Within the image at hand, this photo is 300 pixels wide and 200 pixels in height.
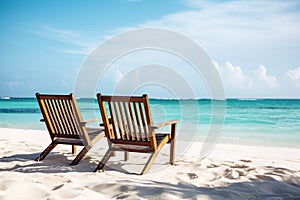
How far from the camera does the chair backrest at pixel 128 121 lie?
3588mm

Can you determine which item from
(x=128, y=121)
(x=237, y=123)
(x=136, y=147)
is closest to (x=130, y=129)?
(x=128, y=121)

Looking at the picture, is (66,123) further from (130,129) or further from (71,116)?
(130,129)

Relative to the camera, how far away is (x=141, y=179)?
128 inches

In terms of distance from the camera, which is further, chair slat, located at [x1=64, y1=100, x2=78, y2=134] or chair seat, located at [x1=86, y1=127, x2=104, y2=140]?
chair seat, located at [x1=86, y1=127, x2=104, y2=140]

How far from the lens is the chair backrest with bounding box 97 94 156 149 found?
3.59 metres

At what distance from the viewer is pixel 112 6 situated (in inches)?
558

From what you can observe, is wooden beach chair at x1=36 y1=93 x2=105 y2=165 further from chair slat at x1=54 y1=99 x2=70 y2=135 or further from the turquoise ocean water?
the turquoise ocean water

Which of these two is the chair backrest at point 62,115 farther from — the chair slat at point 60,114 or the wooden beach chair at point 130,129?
the wooden beach chair at point 130,129

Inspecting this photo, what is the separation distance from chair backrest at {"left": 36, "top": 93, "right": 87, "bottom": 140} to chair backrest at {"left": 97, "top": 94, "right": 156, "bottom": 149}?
0.37 metres

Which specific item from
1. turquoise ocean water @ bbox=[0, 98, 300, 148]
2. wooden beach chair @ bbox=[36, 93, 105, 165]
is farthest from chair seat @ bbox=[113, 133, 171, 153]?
turquoise ocean water @ bbox=[0, 98, 300, 148]

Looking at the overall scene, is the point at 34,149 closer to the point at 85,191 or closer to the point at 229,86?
the point at 85,191

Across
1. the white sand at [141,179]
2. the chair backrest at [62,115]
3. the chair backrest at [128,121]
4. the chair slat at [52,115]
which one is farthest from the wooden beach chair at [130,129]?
the chair slat at [52,115]

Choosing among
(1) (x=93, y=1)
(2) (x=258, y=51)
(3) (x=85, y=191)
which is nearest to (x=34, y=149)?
(3) (x=85, y=191)

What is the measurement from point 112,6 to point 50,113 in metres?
11.0
